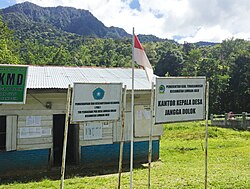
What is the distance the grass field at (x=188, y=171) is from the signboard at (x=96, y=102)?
2194 millimetres

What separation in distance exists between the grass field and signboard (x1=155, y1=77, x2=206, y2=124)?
1784 mm

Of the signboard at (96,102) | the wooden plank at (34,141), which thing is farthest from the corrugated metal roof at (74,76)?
the signboard at (96,102)

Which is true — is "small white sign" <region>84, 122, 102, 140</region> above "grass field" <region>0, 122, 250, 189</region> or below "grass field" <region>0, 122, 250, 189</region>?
above

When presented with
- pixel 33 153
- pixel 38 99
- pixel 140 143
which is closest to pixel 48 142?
pixel 33 153

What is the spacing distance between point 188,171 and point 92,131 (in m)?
3.12

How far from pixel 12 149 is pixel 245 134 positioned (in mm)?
13157

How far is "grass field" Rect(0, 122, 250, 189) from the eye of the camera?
7539 millimetres

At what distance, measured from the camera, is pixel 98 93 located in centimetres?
591

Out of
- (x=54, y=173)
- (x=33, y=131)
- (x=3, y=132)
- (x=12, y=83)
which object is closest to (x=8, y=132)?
(x=3, y=132)

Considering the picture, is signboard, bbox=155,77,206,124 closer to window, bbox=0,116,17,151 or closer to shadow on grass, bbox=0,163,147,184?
shadow on grass, bbox=0,163,147,184

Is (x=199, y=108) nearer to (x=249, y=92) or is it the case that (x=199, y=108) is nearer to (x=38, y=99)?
(x=38, y=99)

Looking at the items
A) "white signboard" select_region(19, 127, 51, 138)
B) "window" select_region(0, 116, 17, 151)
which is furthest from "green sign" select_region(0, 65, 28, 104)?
"white signboard" select_region(19, 127, 51, 138)

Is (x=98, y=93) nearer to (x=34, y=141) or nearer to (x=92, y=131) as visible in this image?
(x=34, y=141)

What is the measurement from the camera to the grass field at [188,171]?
297 inches
